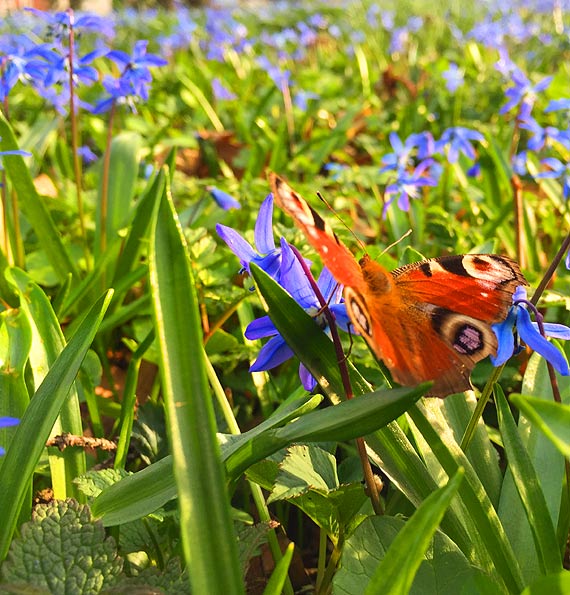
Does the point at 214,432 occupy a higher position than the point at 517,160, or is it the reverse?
the point at 517,160

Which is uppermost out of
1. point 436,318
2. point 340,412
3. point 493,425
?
point 436,318

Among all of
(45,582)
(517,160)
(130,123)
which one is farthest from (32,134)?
(45,582)

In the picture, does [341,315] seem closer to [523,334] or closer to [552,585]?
[523,334]

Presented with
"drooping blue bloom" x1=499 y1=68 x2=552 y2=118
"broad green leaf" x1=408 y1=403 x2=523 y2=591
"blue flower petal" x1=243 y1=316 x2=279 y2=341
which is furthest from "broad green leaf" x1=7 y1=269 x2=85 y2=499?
"drooping blue bloom" x1=499 y1=68 x2=552 y2=118

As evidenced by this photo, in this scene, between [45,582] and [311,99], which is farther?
[311,99]

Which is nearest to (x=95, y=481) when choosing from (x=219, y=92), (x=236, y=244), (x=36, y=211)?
(x=236, y=244)

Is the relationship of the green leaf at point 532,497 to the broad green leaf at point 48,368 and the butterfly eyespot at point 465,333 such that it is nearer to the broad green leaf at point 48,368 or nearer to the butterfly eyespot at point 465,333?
the butterfly eyespot at point 465,333

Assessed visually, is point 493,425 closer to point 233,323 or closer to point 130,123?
point 233,323

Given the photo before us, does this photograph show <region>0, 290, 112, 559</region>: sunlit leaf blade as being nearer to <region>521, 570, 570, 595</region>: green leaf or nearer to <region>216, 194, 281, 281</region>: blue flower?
<region>216, 194, 281, 281</region>: blue flower
